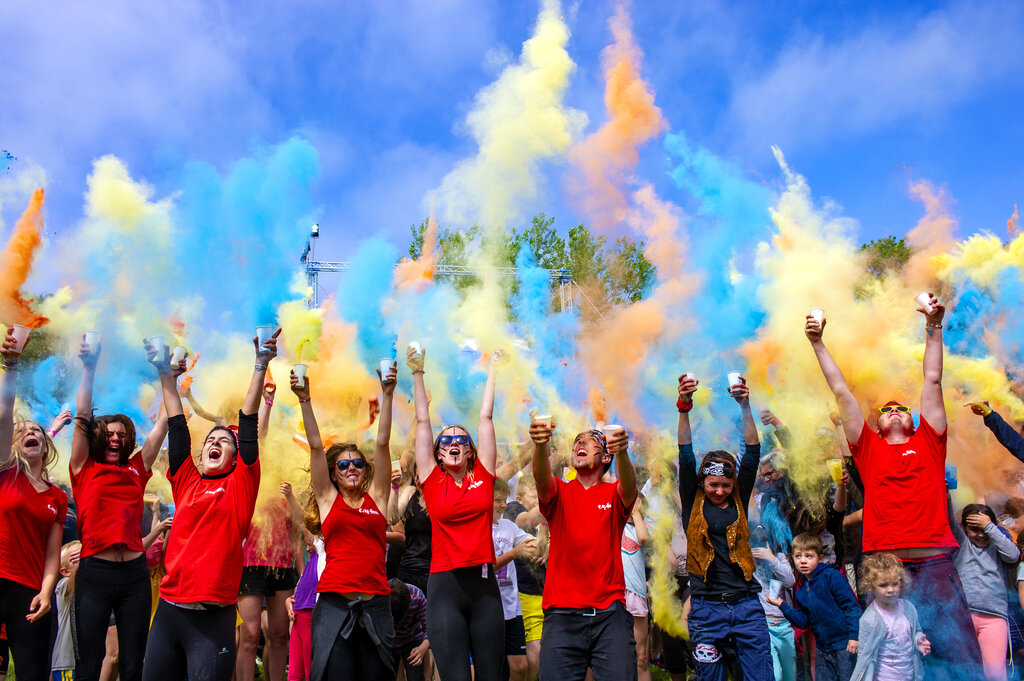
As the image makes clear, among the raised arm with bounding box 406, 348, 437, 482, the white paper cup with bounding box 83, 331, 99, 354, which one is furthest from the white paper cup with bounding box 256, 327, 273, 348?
the white paper cup with bounding box 83, 331, 99, 354

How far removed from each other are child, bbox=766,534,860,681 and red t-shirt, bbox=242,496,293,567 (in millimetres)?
3833

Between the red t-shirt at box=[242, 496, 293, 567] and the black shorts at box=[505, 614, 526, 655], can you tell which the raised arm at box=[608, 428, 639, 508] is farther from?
the red t-shirt at box=[242, 496, 293, 567]

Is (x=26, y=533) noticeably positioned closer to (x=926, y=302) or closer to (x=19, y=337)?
(x=19, y=337)

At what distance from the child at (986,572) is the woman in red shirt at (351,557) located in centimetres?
396

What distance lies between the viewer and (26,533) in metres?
5.00

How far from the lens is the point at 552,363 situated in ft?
30.2

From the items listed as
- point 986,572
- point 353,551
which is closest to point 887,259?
point 986,572

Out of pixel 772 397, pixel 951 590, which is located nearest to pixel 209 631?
pixel 951 590

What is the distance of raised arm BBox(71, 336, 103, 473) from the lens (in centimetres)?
516

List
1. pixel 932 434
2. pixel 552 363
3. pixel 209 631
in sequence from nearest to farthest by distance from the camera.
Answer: pixel 209 631 < pixel 932 434 < pixel 552 363

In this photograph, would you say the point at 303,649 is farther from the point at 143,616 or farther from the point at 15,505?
the point at 15,505

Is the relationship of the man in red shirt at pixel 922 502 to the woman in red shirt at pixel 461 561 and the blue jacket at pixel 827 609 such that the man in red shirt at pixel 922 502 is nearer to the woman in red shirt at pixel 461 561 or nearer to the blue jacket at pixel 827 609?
the blue jacket at pixel 827 609

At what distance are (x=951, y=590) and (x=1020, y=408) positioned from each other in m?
2.56

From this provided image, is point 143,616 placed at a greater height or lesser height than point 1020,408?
lesser
